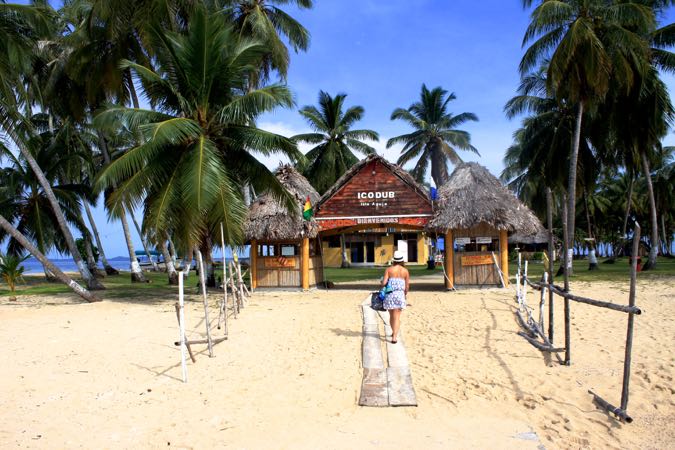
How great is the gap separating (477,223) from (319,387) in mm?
A: 9339

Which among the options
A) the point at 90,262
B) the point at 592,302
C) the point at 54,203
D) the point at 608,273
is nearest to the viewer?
the point at 592,302

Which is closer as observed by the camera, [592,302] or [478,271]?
[592,302]

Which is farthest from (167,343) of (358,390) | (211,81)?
(211,81)

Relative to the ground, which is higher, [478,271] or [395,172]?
[395,172]

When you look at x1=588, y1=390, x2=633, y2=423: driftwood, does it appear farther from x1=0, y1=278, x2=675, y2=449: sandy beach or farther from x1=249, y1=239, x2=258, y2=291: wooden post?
x1=249, y1=239, x2=258, y2=291: wooden post

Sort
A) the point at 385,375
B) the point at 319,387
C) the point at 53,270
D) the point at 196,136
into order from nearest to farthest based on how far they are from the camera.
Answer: the point at 319,387
the point at 385,375
the point at 196,136
the point at 53,270

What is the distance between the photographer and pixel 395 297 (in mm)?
7988

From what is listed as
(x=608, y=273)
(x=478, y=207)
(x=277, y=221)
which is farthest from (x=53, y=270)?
(x=608, y=273)

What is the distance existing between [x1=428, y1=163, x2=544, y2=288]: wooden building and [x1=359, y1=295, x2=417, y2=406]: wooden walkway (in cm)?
625

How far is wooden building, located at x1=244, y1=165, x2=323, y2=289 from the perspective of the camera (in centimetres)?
1530

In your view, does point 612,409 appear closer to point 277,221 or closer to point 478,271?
point 478,271

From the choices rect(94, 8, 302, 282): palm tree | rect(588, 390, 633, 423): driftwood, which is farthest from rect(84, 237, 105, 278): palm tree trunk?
rect(588, 390, 633, 423): driftwood

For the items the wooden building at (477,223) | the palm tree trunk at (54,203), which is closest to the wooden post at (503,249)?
the wooden building at (477,223)

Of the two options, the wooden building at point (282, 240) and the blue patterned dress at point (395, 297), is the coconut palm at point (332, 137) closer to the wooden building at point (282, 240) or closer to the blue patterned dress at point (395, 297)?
the wooden building at point (282, 240)
